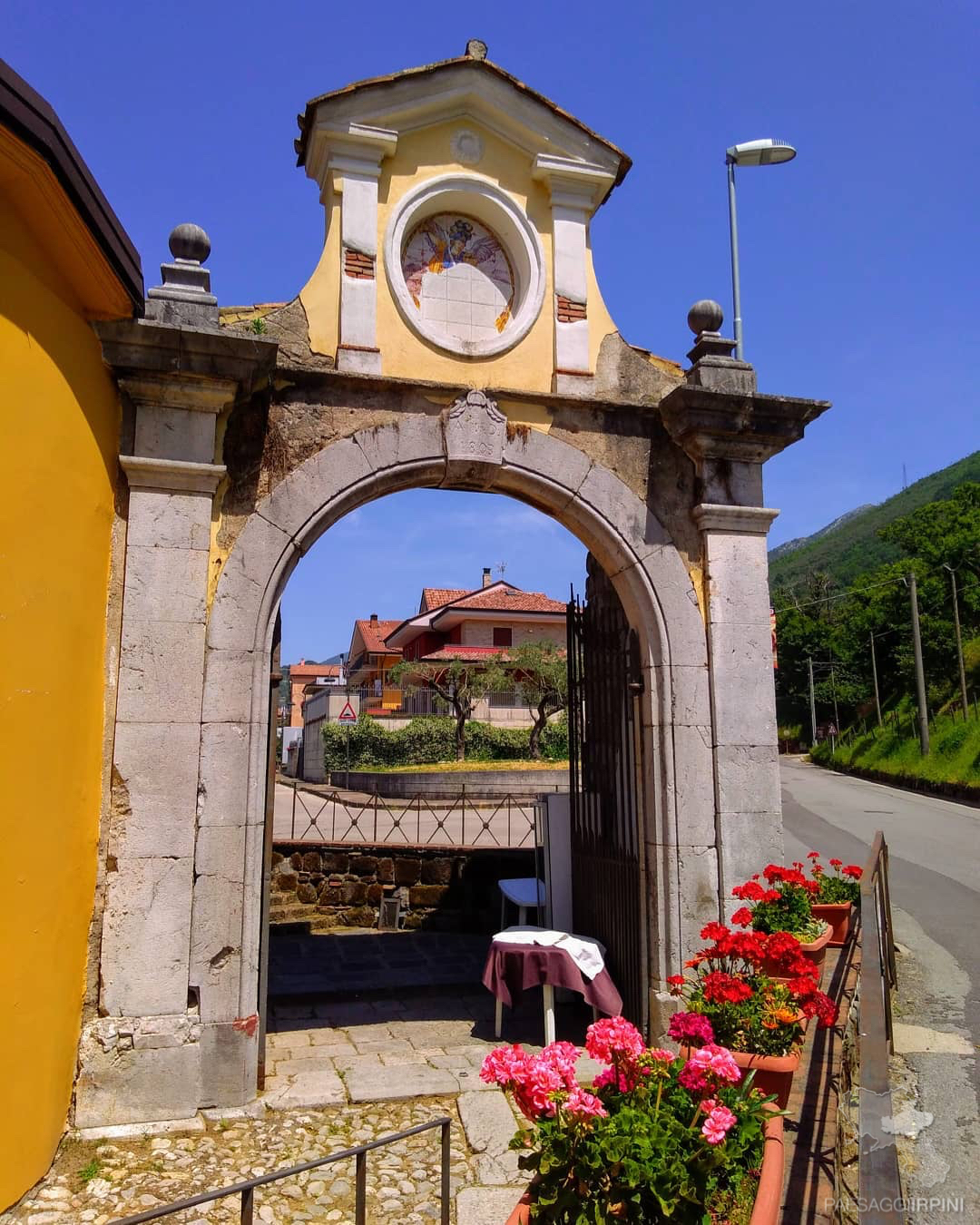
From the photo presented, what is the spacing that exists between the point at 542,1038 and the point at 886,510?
87.8 m

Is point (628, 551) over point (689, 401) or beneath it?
beneath

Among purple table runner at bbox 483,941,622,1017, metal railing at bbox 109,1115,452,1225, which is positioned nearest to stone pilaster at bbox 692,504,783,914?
purple table runner at bbox 483,941,622,1017

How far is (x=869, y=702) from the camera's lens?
138 feet

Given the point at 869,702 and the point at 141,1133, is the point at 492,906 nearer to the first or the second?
the point at 141,1133

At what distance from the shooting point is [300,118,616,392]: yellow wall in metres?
5.57

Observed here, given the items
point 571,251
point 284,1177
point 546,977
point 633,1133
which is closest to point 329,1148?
point 284,1177

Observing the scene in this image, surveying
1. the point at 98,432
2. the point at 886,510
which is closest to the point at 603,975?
the point at 98,432

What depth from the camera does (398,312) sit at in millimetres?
5660

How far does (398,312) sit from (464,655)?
2385cm

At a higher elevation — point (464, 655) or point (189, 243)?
point (189, 243)

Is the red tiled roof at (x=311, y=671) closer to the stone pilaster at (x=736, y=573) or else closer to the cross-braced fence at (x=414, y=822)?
the cross-braced fence at (x=414, y=822)

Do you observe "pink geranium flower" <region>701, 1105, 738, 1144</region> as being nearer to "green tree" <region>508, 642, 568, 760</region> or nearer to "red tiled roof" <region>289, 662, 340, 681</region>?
"green tree" <region>508, 642, 568, 760</region>

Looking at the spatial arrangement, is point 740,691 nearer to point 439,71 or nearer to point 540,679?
point 439,71

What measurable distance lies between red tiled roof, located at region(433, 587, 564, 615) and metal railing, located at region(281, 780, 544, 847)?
10.8 meters
